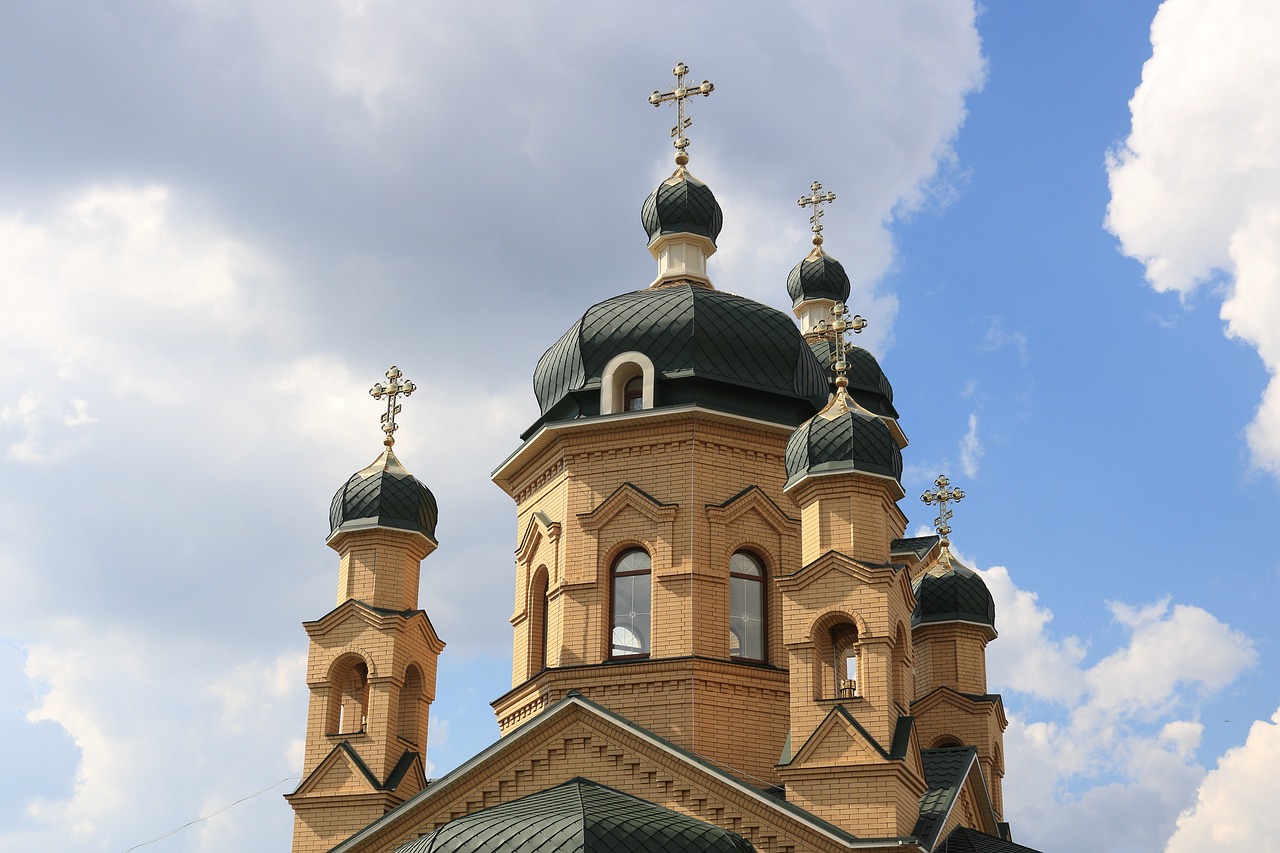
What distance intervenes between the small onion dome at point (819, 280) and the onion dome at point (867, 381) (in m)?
1.29

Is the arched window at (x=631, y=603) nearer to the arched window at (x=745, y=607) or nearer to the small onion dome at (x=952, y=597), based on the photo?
the arched window at (x=745, y=607)

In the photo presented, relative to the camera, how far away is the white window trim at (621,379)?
61.7ft

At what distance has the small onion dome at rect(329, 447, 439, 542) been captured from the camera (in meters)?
18.4

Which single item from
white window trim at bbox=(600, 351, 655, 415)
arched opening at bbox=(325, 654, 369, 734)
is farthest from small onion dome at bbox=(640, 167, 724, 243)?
arched opening at bbox=(325, 654, 369, 734)

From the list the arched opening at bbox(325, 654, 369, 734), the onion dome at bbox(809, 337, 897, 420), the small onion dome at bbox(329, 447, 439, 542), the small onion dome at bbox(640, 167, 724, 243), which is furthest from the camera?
the onion dome at bbox(809, 337, 897, 420)

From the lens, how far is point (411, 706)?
1805 cm

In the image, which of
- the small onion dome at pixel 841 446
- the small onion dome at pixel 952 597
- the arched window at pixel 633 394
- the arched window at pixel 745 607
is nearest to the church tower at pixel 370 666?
the arched window at pixel 633 394

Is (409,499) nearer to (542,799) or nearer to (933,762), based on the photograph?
(542,799)

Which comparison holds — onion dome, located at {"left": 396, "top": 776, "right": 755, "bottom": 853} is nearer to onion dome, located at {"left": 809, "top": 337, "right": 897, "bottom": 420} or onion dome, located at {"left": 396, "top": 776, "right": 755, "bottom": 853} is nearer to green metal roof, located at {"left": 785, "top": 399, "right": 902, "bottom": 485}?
green metal roof, located at {"left": 785, "top": 399, "right": 902, "bottom": 485}

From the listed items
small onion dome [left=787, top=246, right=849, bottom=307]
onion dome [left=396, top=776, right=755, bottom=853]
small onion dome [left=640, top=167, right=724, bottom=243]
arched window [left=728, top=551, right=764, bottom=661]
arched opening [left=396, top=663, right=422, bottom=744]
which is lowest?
onion dome [left=396, top=776, right=755, bottom=853]

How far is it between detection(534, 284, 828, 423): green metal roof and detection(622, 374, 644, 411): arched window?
32cm

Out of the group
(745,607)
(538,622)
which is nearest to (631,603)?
(745,607)

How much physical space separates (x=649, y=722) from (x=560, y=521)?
2821 mm

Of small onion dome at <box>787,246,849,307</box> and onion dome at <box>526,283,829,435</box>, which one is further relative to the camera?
small onion dome at <box>787,246,849,307</box>
